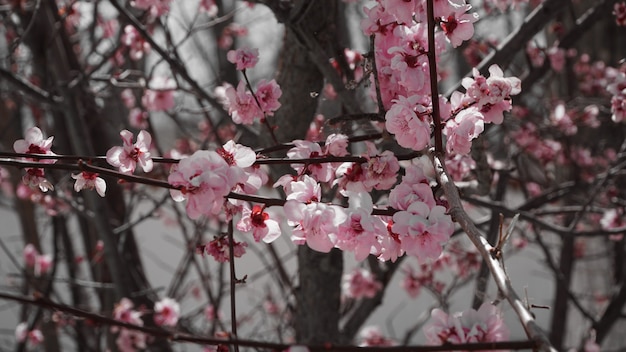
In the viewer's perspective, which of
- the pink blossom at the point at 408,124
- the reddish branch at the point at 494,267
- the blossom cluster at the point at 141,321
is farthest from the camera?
the blossom cluster at the point at 141,321

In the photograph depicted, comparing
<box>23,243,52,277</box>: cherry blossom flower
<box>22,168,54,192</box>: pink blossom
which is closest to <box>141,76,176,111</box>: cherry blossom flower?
<box>22,168,54,192</box>: pink blossom

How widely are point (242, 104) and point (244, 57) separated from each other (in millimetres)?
115

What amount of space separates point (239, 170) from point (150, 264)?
17.6ft

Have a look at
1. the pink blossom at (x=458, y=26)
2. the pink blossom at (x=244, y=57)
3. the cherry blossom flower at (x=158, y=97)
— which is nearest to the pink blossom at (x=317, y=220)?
the pink blossom at (x=458, y=26)

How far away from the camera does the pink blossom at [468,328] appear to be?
2.16 ft

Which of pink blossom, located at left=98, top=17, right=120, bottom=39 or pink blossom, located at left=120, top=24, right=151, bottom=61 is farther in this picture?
pink blossom, located at left=98, top=17, right=120, bottom=39

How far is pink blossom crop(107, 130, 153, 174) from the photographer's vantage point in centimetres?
95

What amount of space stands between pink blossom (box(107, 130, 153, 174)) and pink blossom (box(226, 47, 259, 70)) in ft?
1.12

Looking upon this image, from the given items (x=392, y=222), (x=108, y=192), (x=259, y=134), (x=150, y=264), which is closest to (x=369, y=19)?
(x=392, y=222)

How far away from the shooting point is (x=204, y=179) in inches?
29.5

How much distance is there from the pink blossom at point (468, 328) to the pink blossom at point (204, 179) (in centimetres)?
31

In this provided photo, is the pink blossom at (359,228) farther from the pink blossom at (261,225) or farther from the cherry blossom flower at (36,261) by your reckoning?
the cherry blossom flower at (36,261)

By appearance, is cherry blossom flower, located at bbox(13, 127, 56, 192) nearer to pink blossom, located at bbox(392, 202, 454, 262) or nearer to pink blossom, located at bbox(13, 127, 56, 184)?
pink blossom, located at bbox(13, 127, 56, 184)

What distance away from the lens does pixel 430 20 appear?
0.84 metres
